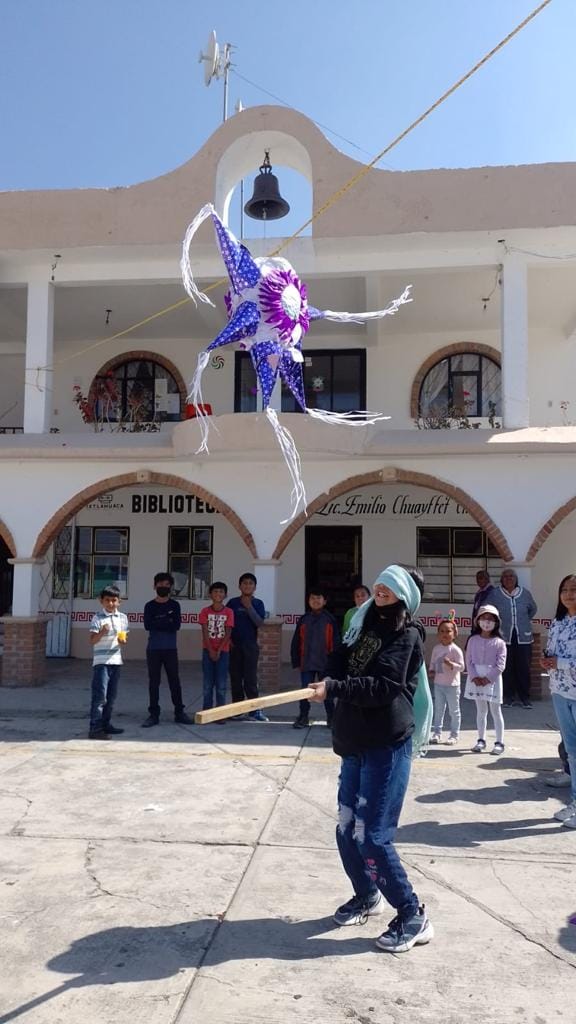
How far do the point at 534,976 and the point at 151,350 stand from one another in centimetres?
1224

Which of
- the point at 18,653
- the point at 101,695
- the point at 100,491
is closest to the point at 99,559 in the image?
the point at 100,491

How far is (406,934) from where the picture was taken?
3.45 metres

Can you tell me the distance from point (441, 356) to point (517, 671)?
19.6ft

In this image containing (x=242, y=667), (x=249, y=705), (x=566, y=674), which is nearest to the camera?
(x=249, y=705)

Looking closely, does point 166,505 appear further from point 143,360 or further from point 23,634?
point 23,634

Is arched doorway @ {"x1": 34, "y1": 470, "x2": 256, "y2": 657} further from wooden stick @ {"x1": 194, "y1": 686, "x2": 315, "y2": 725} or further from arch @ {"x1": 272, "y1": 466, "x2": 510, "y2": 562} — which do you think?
wooden stick @ {"x1": 194, "y1": 686, "x2": 315, "y2": 725}

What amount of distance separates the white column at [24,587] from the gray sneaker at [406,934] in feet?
26.9

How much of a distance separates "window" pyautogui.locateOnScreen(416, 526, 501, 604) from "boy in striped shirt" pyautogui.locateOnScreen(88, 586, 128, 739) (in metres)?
6.85

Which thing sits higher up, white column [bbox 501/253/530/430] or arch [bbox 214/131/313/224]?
arch [bbox 214/131/313/224]

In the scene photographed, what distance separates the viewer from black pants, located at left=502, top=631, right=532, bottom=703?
959 cm

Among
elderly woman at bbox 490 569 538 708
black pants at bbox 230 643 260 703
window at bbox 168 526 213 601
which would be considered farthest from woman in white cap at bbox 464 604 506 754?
window at bbox 168 526 213 601

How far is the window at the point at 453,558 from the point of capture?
43.2ft

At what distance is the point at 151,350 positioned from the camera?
1384 centimetres

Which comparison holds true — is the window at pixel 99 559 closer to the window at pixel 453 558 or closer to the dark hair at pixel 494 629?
the window at pixel 453 558
